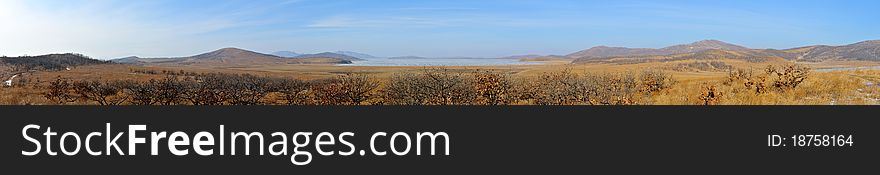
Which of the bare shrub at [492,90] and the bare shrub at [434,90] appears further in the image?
the bare shrub at [492,90]

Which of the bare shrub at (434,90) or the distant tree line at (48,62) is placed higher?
the distant tree line at (48,62)

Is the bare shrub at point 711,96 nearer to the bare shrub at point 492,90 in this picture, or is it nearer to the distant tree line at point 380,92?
the distant tree line at point 380,92

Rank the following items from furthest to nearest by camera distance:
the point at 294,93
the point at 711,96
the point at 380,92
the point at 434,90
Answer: the point at 380,92, the point at 294,93, the point at 434,90, the point at 711,96

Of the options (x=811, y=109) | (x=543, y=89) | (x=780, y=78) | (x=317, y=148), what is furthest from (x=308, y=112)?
(x=780, y=78)

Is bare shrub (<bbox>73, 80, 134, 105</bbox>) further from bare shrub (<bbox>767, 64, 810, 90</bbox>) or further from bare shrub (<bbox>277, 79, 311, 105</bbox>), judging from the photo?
bare shrub (<bbox>767, 64, 810, 90</bbox>)

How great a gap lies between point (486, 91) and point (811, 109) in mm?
13502

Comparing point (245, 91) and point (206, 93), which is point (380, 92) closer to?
point (245, 91)

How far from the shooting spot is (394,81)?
21.8m

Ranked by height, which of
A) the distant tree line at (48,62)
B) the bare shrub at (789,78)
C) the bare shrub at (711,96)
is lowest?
the bare shrub at (711,96)

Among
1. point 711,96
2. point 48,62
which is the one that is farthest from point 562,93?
point 48,62

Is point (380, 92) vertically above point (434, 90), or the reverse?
point (434, 90)

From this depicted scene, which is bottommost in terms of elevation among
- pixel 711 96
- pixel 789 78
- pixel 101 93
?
pixel 711 96

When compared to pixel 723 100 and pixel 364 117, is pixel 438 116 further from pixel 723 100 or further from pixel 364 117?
pixel 723 100

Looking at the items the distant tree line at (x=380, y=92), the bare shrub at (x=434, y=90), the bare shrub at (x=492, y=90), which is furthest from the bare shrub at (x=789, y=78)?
the bare shrub at (x=434, y=90)
